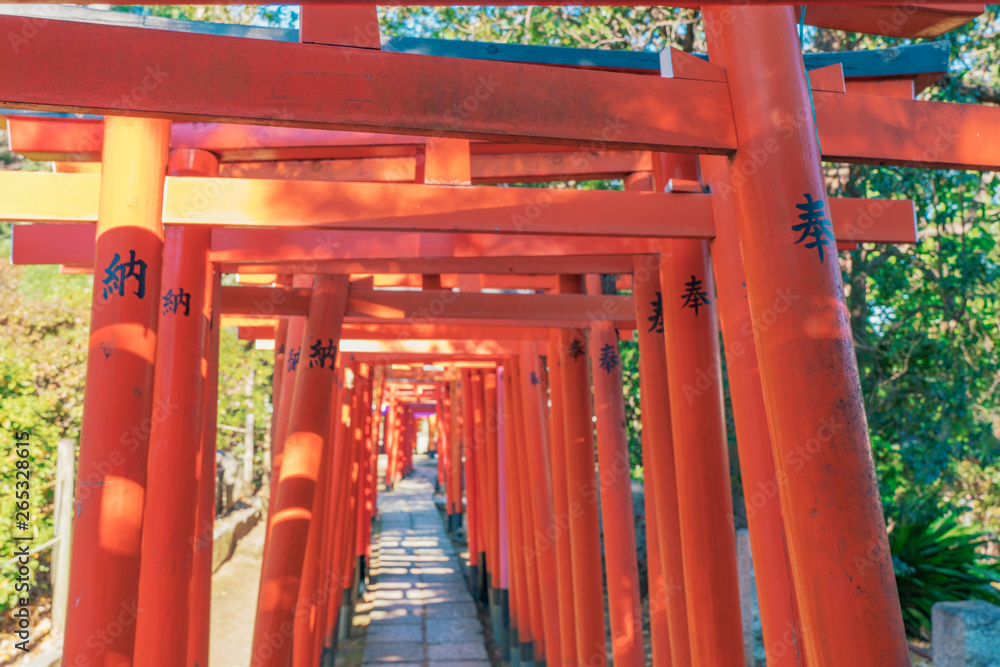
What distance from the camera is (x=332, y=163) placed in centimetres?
455

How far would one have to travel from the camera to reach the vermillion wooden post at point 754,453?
3.14 metres

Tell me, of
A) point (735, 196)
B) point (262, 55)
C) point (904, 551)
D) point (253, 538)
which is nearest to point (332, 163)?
point (262, 55)

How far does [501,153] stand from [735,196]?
7.65 feet

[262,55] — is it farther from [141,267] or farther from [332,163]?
[332,163]

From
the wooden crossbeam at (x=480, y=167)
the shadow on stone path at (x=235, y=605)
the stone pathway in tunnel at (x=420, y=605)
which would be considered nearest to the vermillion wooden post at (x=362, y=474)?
the stone pathway in tunnel at (x=420, y=605)

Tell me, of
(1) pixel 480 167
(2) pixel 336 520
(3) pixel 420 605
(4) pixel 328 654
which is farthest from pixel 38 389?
(3) pixel 420 605

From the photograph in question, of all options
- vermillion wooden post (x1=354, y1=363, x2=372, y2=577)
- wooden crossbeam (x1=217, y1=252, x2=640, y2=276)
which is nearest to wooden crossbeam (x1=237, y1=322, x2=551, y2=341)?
wooden crossbeam (x1=217, y1=252, x2=640, y2=276)

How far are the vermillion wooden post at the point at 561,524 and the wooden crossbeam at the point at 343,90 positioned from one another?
4.21 meters

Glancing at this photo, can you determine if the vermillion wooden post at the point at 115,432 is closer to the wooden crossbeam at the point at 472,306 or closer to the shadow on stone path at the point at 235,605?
the wooden crossbeam at the point at 472,306

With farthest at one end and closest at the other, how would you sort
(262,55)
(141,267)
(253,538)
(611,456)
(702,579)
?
(253,538)
(611,456)
(702,579)
(141,267)
(262,55)

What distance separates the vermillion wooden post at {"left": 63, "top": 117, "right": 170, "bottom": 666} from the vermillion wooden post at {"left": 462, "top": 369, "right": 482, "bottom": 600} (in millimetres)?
10070

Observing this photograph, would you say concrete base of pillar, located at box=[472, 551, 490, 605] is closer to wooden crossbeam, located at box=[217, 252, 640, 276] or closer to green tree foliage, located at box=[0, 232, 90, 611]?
green tree foliage, located at box=[0, 232, 90, 611]

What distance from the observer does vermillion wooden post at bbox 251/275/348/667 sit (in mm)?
4445

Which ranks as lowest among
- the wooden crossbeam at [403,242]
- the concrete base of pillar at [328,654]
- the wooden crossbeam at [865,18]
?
the concrete base of pillar at [328,654]
